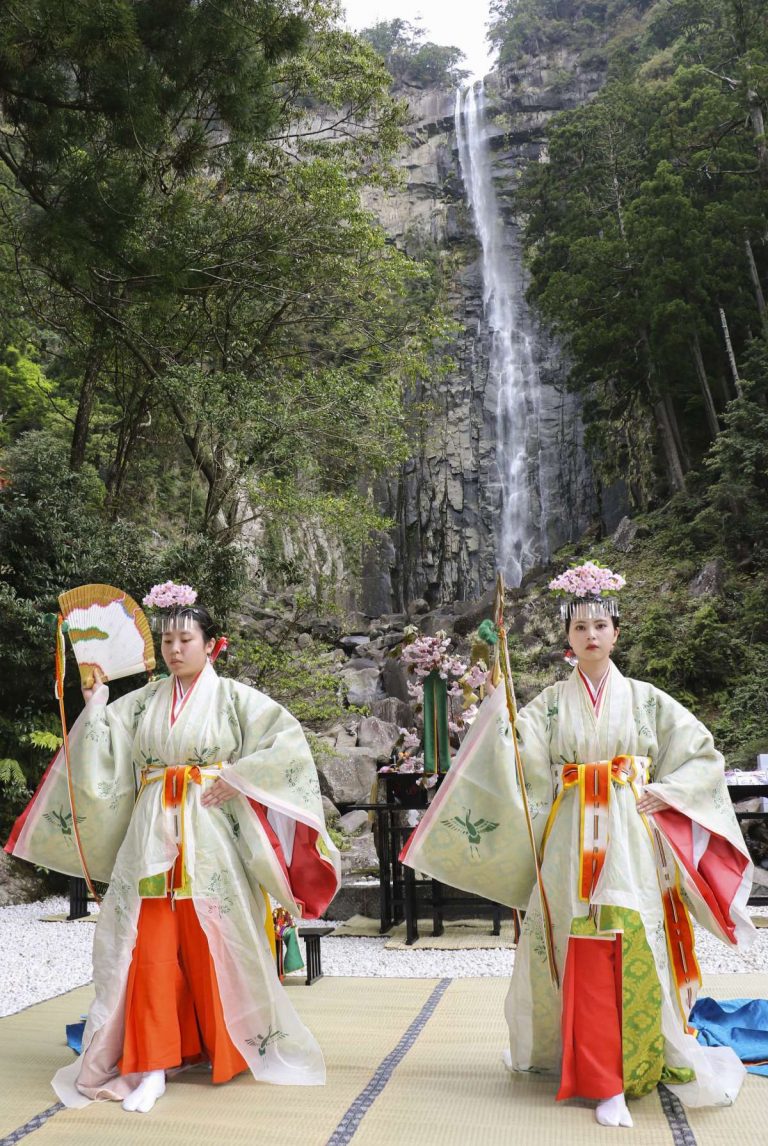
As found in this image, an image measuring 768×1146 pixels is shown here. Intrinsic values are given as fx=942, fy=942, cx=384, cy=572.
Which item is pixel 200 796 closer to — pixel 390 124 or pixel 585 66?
pixel 390 124

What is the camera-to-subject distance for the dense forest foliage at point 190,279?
479cm

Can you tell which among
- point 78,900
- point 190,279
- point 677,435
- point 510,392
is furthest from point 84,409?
point 510,392

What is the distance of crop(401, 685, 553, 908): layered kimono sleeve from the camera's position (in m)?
2.81

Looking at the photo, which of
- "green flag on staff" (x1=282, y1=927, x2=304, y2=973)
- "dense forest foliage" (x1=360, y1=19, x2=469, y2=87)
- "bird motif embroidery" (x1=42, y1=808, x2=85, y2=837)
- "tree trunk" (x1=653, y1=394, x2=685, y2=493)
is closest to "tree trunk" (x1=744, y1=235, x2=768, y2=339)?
"tree trunk" (x1=653, y1=394, x2=685, y2=493)

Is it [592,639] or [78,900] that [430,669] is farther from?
[78,900]

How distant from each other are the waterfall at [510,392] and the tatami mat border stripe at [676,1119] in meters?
19.7

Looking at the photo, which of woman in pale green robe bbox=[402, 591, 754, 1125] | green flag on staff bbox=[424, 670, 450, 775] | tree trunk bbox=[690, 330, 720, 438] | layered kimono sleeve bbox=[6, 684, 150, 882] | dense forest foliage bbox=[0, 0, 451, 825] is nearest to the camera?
woman in pale green robe bbox=[402, 591, 754, 1125]

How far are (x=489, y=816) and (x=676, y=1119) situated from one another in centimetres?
90

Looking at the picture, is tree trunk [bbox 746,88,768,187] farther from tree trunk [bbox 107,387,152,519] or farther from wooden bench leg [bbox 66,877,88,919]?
wooden bench leg [bbox 66,877,88,919]

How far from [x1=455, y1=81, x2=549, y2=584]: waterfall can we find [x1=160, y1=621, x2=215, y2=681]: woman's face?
19.4m

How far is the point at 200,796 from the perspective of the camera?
9.59ft

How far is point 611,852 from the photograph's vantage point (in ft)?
8.66

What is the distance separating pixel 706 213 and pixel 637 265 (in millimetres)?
1472

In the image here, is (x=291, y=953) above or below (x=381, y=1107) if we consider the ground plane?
above
